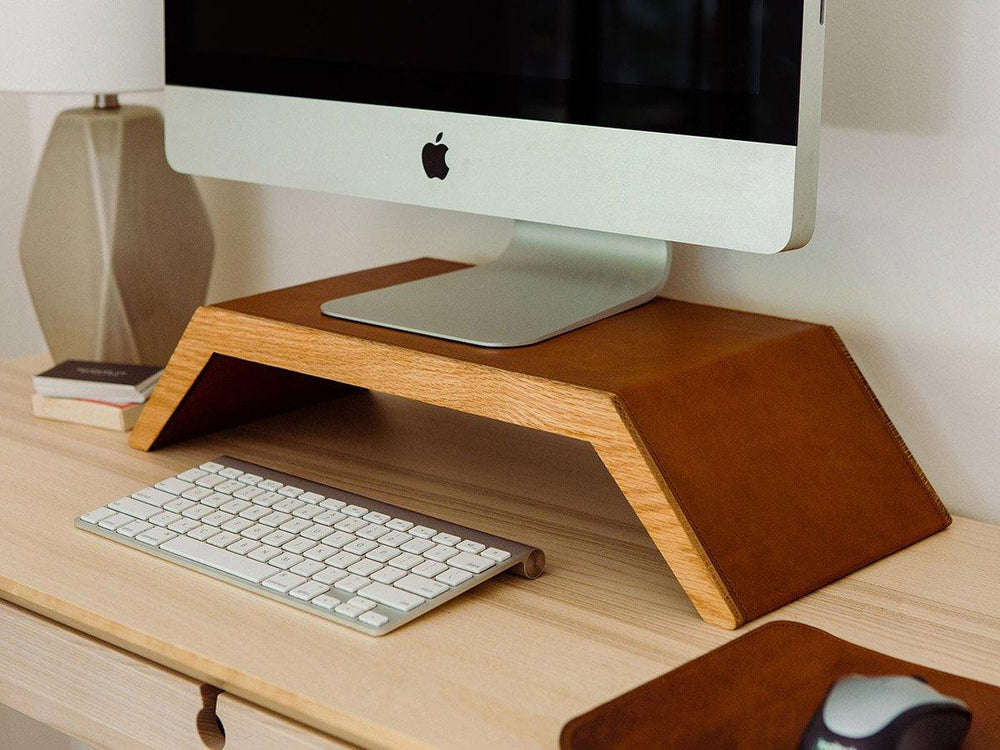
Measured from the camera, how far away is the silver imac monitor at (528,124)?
2.54 feet

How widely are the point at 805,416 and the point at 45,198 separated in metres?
0.84

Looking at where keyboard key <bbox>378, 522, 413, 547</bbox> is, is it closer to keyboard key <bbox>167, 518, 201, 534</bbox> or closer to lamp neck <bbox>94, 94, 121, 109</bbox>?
keyboard key <bbox>167, 518, 201, 534</bbox>

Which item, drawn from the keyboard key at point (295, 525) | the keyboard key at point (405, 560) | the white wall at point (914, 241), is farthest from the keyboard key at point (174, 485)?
the white wall at point (914, 241)

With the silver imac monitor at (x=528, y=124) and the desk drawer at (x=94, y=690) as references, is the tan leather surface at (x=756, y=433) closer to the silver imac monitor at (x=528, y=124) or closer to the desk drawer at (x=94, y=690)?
the silver imac monitor at (x=528, y=124)

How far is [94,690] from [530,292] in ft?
1.42

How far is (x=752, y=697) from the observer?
64 cm

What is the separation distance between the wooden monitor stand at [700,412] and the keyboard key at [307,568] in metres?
0.14

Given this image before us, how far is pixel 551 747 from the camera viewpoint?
59cm

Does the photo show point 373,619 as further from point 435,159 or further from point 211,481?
point 435,159

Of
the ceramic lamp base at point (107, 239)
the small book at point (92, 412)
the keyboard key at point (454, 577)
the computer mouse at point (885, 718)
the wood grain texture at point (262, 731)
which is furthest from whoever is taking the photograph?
the ceramic lamp base at point (107, 239)

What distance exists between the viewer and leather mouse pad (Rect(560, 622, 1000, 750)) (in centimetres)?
60

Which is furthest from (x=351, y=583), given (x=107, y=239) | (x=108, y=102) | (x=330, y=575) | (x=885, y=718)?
(x=108, y=102)

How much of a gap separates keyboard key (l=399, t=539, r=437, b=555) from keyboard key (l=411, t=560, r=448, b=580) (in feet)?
0.06

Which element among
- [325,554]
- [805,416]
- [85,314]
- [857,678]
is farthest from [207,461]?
[857,678]
